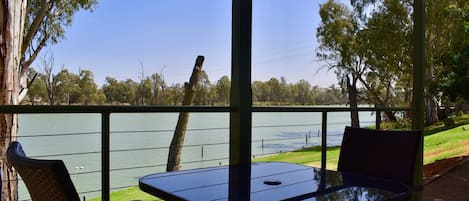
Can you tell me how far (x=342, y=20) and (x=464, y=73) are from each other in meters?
11.0

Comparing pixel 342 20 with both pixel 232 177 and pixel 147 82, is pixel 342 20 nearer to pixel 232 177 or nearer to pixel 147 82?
pixel 147 82

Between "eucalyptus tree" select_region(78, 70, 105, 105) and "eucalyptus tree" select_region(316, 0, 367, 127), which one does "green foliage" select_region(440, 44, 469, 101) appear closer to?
"eucalyptus tree" select_region(78, 70, 105, 105)

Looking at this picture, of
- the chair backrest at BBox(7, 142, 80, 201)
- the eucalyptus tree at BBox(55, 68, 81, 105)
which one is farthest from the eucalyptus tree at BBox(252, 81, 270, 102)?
the chair backrest at BBox(7, 142, 80, 201)

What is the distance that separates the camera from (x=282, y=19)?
15.4 metres

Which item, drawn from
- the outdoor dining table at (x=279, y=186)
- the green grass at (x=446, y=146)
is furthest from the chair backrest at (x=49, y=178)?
the green grass at (x=446, y=146)

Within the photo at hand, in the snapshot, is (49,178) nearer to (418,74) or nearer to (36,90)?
(418,74)

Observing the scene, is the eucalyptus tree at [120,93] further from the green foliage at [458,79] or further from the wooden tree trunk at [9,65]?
the green foliage at [458,79]

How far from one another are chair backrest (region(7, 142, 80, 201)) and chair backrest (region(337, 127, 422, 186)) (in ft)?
5.07

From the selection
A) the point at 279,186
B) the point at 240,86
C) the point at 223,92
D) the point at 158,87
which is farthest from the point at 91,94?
the point at 279,186

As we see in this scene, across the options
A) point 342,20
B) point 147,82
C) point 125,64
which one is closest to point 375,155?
point 147,82

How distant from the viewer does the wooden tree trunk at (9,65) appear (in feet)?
19.4

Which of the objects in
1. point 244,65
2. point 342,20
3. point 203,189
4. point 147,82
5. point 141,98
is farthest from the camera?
point 342,20

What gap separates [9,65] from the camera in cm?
599

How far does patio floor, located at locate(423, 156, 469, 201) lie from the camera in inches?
181
